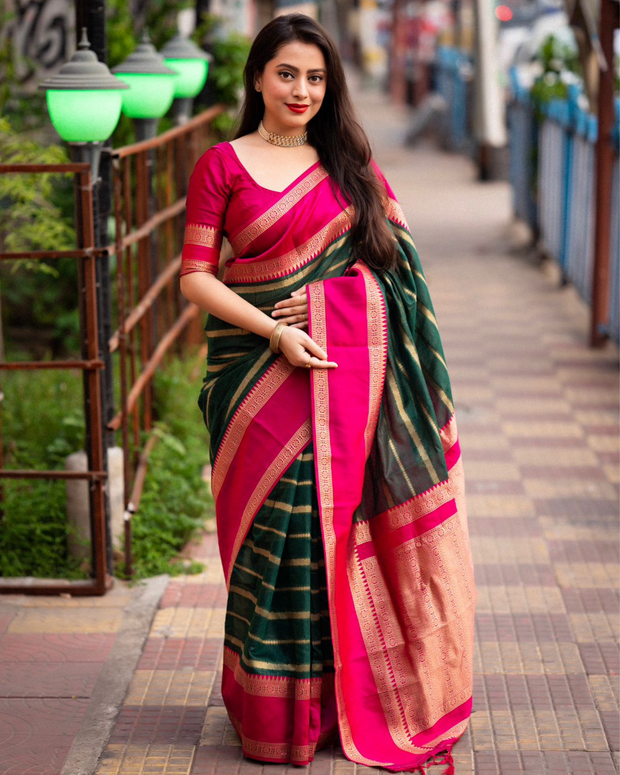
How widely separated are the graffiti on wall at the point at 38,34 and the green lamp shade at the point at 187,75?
57.4 inches

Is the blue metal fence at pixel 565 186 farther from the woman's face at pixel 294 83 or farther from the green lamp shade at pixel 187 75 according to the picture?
the woman's face at pixel 294 83

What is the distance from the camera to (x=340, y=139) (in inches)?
117

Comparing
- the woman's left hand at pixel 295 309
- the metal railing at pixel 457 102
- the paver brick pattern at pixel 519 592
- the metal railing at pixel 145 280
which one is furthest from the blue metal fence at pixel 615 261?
the metal railing at pixel 457 102

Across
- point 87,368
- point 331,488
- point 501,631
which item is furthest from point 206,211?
point 501,631

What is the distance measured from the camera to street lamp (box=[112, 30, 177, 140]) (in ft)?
15.1

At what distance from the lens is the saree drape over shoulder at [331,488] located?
2.90m

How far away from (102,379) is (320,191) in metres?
1.49

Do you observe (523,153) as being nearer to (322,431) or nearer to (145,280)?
(145,280)

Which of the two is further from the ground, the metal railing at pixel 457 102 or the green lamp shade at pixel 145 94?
the green lamp shade at pixel 145 94

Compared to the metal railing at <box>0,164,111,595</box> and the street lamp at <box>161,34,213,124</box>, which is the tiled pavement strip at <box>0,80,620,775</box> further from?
the street lamp at <box>161,34,213,124</box>

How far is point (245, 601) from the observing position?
119 inches

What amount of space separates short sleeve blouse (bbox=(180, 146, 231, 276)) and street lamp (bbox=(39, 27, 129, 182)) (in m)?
0.94

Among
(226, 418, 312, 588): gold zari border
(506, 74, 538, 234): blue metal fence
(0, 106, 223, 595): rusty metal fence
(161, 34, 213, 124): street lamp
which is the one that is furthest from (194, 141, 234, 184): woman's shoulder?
(506, 74, 538, 234): blue metal fence

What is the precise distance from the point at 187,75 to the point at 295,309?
331 centimetres
